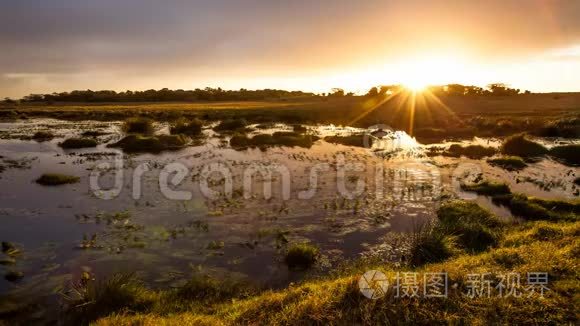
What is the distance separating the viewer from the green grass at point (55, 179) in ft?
84.7

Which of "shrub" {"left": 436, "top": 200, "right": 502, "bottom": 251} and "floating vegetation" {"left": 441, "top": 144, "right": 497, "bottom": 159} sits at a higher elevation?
"floating vegetation" {"left": 441, "top": 144, "right": 497, "bottom": 159}

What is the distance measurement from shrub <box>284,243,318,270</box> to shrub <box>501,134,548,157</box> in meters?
31.4

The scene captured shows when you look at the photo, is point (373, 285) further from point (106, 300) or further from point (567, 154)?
point (567, 154)

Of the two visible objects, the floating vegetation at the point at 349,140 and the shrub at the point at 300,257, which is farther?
the floating vegetation at the point at 349,140

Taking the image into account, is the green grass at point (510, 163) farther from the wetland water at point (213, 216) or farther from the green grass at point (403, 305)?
the green grass at point (403, 305)

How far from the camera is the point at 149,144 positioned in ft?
138

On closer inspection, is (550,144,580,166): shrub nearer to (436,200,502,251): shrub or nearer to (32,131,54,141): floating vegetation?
(436,200,502,251): shrub

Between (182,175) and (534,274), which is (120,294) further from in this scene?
(182,175)

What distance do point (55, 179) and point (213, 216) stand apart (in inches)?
578

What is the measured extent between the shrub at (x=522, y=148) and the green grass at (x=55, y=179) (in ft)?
129

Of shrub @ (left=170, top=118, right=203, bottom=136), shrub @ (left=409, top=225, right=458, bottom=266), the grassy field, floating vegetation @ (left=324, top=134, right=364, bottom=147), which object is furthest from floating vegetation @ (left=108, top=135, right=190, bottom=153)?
shrub @ (left=409, top=225, right=458, bottom=266)

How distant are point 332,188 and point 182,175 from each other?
1150 cm

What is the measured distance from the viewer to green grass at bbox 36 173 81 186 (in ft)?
84.7

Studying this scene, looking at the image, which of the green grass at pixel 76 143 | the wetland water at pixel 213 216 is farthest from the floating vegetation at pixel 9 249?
the green grass at pixel 76 143
